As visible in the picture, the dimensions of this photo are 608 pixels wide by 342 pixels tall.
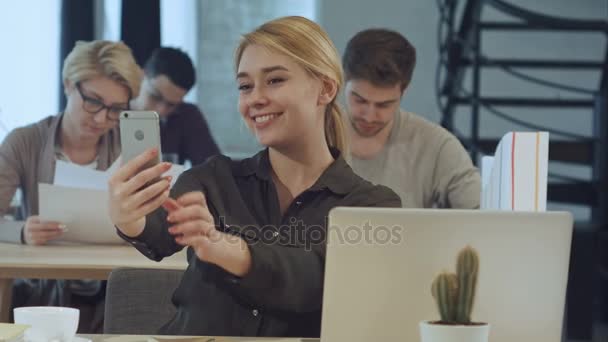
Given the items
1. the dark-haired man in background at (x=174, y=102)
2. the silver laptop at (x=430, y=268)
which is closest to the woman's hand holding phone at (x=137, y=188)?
the silver laptop at (x=430, y=268)

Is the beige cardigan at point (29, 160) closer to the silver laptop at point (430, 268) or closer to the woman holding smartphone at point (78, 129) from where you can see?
the woman holding smartphone at point (78, 129)

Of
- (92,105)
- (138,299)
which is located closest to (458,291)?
(138,299)

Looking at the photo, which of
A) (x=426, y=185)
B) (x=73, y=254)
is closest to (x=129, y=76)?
(x=73, y=254)

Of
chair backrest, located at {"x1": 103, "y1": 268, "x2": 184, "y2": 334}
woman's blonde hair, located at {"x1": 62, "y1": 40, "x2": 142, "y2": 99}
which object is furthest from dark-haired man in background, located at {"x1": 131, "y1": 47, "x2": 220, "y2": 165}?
chair backrest, located at {"x1": 103, "y1": 268, "x2": 184, "y2": 334}

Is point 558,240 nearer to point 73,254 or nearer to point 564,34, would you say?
point 73,254

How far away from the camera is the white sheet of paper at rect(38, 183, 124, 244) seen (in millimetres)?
3041

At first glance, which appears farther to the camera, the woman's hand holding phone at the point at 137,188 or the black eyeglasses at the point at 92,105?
the black eyeglasses at the point at 92,105

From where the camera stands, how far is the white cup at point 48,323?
160cm

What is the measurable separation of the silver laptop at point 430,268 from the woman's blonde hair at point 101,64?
215 cm

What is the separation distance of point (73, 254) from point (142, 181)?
56.6 inches

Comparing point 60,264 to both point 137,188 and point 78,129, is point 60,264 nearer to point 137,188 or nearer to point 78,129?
point 78,129

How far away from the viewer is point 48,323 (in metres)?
1.60

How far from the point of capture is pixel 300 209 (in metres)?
1.96

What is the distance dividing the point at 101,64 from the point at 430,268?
2.23m
